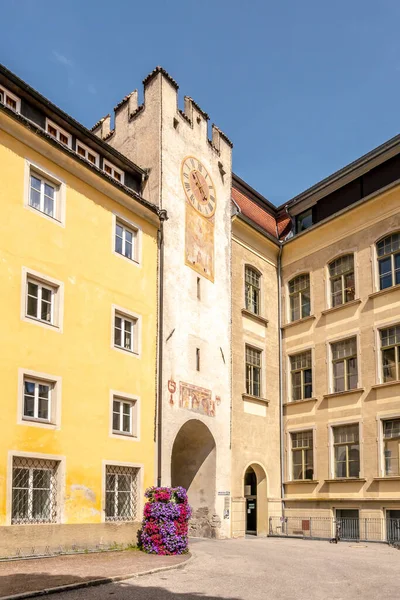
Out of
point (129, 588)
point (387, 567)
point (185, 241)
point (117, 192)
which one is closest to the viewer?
point (129, 588)

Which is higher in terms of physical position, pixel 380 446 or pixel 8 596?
pixel 380 446

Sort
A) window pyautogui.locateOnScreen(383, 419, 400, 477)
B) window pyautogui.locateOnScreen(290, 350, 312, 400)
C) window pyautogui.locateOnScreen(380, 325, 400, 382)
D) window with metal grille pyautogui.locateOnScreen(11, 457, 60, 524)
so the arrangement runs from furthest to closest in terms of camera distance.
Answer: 1. window pyautogui.locateOnScreen(290, 350, 312, 400)
2. window pyautogui.locateOnScreen(380, 325, 400, 382)
3. window pyautogui.locateOnScreen(383, 419, 400, 477)
4. window with metal grille pyautogui.locateOnScreen(11, 457, 60, 524)

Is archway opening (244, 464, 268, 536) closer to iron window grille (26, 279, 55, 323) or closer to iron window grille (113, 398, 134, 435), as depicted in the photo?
iron window grille (113, 398, 134, 435)

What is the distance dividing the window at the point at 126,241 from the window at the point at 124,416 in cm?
468

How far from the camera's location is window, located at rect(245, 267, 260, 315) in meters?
29.2

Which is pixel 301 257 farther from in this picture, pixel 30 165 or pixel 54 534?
pixel 54 534

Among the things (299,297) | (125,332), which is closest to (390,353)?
(299,297)

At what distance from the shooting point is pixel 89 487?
18.9 meters

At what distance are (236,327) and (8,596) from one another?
17852 mm

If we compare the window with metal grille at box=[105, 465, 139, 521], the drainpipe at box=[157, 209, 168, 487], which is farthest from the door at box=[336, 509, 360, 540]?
the window with metal grille at box=[105, 465, 139, 521]

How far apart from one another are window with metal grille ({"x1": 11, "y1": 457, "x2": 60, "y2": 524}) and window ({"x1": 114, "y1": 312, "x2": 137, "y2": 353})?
4579 millimetres

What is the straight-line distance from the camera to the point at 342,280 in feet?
93.3

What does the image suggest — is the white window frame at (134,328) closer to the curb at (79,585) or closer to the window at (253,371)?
the window at (253,371)

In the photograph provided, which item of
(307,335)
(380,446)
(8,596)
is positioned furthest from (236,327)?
(8,596)
